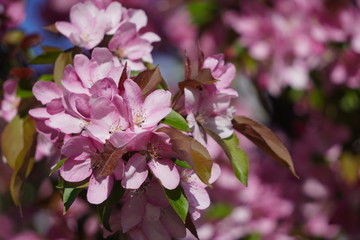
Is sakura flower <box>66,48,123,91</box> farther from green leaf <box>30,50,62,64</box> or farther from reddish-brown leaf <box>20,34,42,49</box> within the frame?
reddish-brown leaf <box>20,34,42,49</box>

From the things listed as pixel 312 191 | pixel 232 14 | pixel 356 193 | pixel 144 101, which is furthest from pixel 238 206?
pixel 144 101

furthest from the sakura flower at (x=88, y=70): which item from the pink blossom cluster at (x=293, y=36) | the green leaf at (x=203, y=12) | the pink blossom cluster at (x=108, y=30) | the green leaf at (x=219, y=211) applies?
the green leaf at (x=203, y=12)

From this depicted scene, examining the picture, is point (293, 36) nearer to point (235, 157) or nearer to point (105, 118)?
point (235, 157)

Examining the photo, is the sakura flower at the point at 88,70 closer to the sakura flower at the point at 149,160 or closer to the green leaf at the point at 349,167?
the sakura flower at the point at 149,160

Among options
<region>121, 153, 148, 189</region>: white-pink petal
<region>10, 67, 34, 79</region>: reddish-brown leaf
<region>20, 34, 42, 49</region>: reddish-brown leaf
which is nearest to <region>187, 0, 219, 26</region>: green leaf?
<region>20, 34, 42, 49</region>: reddish-brown leaf

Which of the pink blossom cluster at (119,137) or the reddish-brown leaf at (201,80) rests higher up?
the reddish-brown leaf at (201,80)

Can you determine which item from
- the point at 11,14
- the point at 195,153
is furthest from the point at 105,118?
the point at 11,14
